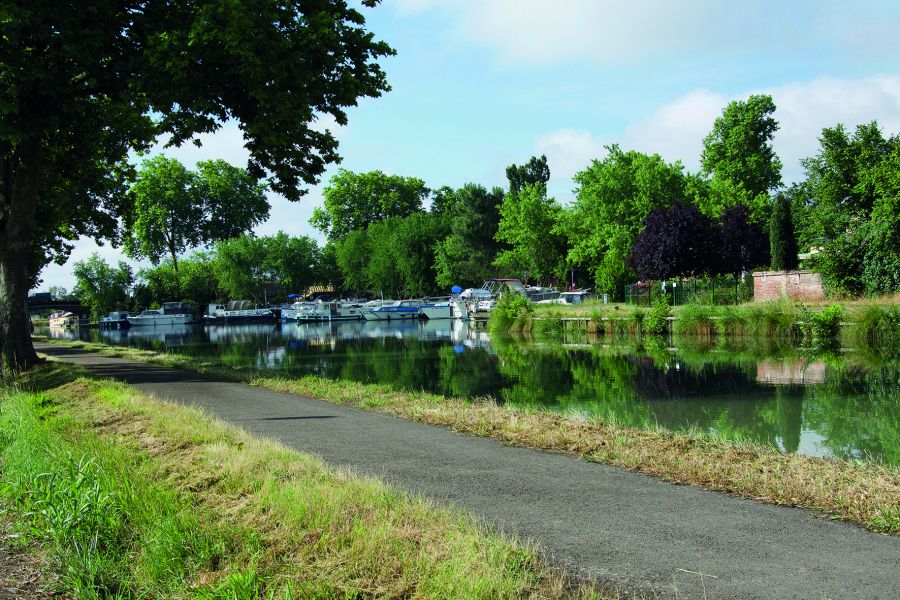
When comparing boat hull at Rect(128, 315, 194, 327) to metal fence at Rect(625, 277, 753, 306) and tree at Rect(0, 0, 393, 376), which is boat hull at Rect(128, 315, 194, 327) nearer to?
metal fence at Rect(625, 277, 753, 306)

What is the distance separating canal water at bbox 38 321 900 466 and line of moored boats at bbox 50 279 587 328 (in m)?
27.0

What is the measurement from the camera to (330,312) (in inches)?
3351

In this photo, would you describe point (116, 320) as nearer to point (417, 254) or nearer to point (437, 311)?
point (417, 254)

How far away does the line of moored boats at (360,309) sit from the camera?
6556 cm

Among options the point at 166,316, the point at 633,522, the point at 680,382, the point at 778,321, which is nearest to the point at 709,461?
the point at 633,522

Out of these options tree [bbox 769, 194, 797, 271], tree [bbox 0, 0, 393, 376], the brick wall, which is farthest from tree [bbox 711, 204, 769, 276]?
tree [bbox 0, 0, 393, 376]

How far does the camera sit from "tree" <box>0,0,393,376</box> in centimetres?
1504

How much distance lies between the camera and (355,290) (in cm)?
10725

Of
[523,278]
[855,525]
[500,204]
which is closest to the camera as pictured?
[855,525]

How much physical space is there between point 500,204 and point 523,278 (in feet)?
37.5

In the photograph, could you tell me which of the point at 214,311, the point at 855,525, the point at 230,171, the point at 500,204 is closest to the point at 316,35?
the point at 855,525

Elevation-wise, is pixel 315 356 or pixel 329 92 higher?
pixel 329 92

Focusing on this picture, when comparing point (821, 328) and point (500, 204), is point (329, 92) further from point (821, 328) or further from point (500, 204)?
point (500, 204)

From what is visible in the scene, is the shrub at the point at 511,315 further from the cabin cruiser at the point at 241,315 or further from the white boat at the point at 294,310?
the cabin cruiser at the point at 241,315
